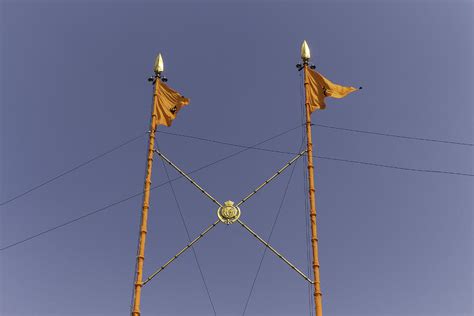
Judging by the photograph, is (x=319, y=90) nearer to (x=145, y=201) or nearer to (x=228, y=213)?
(x=228, y=213)

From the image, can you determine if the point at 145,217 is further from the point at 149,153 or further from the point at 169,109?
the point at 169,109

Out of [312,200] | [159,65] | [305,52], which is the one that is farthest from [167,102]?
[312,200]

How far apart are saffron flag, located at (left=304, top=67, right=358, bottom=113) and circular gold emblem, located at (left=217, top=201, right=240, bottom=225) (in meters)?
7.70

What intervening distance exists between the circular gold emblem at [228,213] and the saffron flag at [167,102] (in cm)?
768

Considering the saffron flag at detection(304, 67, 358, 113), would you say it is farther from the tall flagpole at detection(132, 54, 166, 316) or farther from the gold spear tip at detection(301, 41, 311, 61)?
the tall flagpole at detection(132, 54, 166, 316)

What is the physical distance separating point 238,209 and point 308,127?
649 centimetres

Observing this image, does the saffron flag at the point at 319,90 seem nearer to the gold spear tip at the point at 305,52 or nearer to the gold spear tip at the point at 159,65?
the gold spear tip at the point at 305,52

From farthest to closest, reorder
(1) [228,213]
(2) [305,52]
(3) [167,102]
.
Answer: (3) [167,102], (2) [305,52], (1) [228,213]

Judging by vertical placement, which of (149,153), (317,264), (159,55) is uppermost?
(159,55)

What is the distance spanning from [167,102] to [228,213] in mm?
9134

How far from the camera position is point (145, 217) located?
32.6m

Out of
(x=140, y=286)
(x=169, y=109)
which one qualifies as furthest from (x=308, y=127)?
(x=140, y=286)

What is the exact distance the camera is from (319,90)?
35125mm

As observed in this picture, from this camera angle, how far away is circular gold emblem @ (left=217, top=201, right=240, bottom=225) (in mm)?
31422
